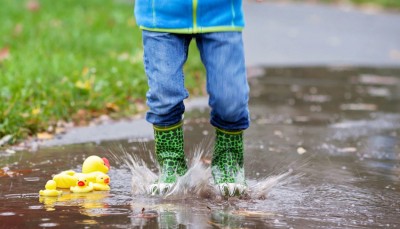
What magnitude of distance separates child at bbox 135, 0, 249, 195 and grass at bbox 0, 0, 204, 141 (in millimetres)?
1711

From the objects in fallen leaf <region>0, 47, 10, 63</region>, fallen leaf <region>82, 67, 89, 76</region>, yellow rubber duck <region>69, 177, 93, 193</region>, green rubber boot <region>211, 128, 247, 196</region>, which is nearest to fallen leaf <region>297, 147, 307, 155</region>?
green rubber boot <region>211, 128, 247, 196</region>

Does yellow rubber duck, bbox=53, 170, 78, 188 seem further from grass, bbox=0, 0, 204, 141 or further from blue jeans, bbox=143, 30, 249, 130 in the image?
grass, bbox=0, 0, 204, 141

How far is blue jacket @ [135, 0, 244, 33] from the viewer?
3717 millimetres

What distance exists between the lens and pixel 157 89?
148 inches

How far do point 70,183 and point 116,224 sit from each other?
0.74m

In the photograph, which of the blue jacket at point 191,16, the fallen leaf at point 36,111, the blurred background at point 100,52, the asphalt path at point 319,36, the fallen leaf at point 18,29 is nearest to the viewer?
the blue jacket at point 191,16

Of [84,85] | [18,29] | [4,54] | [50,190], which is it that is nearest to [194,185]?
[50,190]

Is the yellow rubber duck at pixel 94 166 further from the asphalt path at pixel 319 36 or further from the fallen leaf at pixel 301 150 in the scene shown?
the asphalt path at pixel 319 36

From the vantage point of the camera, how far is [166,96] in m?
3.76

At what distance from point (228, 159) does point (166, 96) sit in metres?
0.44

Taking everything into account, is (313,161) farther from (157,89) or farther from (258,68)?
(258,68)

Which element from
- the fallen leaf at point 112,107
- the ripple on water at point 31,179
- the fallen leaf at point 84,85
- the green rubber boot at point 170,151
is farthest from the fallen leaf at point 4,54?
the green rubber boot at point 170,151

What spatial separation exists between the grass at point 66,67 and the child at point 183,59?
171cm

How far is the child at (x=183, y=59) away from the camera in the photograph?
12.2 feet
